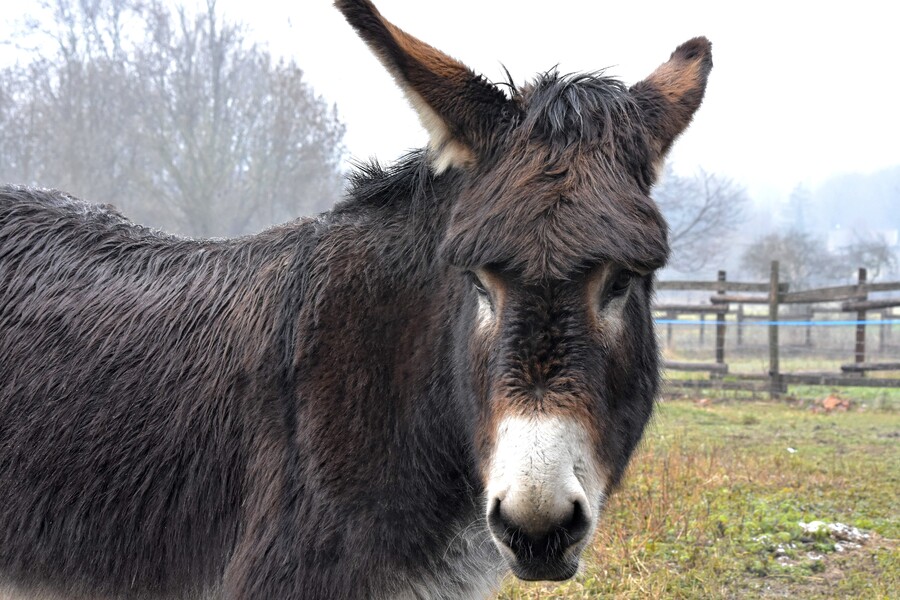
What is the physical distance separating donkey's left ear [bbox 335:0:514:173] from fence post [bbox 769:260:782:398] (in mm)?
13275

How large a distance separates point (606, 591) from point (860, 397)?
11.9m

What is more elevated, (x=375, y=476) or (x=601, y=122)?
(x=601, y=122)

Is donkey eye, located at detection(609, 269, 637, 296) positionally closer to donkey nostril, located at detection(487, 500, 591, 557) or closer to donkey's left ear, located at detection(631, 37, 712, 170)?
donkey's left ear, located at detection(631, 37, 712, 170)

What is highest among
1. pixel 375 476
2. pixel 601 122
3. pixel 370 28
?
pixel 370 28

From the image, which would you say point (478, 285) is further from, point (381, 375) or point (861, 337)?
point (861, 337)

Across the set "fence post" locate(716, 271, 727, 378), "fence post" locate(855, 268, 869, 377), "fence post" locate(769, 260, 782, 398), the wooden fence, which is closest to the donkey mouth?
the wooden fence

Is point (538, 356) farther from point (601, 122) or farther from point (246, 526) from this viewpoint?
point (246, 526)

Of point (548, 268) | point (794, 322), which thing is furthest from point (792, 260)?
point (548, 268)

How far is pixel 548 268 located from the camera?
2.03 meters

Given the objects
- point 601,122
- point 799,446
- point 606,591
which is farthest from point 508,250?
point 799,446

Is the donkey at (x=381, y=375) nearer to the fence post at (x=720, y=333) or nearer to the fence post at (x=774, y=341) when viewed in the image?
the fence post at (x=774, y=341)

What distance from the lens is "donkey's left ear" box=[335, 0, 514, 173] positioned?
2369mm

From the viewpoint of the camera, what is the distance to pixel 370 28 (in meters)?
2.37

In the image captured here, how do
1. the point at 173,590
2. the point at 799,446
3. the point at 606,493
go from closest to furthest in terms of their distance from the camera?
the point at 606,493 → the point at 173,590 → the point at 799,446
